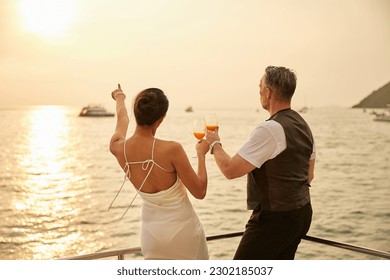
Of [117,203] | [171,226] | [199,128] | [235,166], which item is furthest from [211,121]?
[117,203]

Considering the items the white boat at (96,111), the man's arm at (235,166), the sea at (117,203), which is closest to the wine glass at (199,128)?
the man's arm at (235,166)

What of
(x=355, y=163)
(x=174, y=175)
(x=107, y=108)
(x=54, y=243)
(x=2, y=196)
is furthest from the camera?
(x=107, y=108)

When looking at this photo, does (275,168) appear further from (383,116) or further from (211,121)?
(383,116)

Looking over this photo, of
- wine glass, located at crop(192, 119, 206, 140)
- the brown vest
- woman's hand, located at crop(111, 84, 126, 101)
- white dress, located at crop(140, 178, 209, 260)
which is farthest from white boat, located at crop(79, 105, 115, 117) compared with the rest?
the brown vest

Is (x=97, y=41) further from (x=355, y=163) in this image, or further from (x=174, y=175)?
(x=174, y=175)

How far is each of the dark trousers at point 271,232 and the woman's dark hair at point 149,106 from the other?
0.53 metres

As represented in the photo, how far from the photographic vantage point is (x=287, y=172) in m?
1.76

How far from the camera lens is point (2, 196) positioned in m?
21.6

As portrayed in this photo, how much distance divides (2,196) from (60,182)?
329 centimetres

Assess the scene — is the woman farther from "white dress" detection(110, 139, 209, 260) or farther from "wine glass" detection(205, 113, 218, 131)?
"wine glass" detection(205, 113, 218, 131)

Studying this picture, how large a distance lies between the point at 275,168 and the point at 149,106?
488mm

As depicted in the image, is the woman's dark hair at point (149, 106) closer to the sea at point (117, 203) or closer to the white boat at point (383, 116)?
the sea at point (117, 203)

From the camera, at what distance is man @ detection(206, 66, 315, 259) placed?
1714 millimetres
